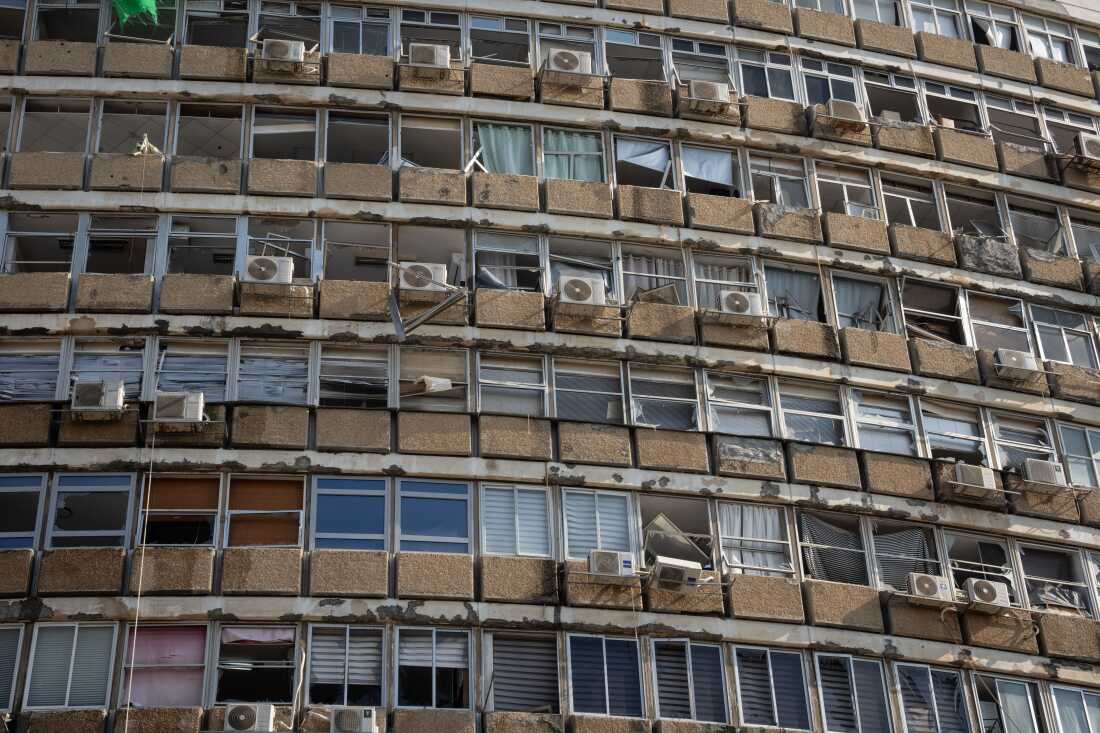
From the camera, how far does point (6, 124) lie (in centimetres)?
3158

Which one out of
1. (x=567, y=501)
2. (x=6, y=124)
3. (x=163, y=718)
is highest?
(x=6, y=124)

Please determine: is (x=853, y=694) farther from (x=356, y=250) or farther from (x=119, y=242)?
(x=119, y=242)

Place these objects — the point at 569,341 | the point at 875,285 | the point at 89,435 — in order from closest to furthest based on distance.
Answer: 1. the point at 89,435
2. the point at 569,341
3. the point at 875,285

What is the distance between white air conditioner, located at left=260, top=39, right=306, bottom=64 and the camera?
3159 centimetres

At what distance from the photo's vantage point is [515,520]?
93.9 feet

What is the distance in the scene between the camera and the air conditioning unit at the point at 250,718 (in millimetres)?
25688

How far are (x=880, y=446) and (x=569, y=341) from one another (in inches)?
234

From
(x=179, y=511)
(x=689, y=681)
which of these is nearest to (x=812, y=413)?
(x=689, y=681)

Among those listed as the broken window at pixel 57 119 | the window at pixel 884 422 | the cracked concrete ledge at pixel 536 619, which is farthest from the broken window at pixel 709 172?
the broken window at pixel 57 119

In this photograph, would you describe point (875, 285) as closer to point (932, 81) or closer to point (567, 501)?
point (932, 81)

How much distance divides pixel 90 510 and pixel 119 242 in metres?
5.23

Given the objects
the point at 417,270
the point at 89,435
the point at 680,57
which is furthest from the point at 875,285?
the point at 89,435

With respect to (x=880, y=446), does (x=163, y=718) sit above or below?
below

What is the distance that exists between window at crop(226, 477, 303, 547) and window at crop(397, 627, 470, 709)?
249cm
